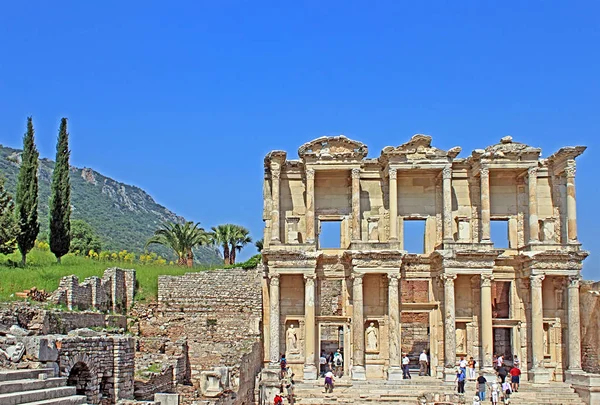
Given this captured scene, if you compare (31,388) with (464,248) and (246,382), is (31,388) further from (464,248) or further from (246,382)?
(464,248)

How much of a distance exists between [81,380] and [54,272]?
1674 cm

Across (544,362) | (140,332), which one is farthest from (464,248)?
(140,332)

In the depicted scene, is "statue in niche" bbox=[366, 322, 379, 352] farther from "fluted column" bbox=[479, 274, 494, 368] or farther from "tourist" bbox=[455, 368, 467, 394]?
"fluted column" bbox=[479, 274, 494, 368]

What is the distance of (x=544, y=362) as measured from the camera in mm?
32031

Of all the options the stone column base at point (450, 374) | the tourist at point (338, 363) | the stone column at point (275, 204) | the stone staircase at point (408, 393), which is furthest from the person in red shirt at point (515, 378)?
the stone column at point (275, 204)

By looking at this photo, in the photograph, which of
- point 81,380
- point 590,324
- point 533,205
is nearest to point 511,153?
point 533,205

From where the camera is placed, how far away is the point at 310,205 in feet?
108

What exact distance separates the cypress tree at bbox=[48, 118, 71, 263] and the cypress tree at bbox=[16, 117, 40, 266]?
186 centimetres

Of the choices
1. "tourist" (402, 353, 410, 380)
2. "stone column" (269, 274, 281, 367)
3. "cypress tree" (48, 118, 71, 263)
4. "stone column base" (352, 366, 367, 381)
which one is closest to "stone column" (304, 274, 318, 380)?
"stone column" (269, 274, 281, 367)

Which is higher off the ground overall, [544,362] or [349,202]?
[349,202]

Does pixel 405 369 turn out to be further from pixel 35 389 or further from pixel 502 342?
pixel 35 389

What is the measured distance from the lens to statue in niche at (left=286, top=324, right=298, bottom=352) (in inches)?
1288

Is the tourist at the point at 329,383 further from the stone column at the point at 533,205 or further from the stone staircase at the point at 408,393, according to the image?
the stone column at the point at 533,205

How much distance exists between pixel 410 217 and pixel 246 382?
1053cm
